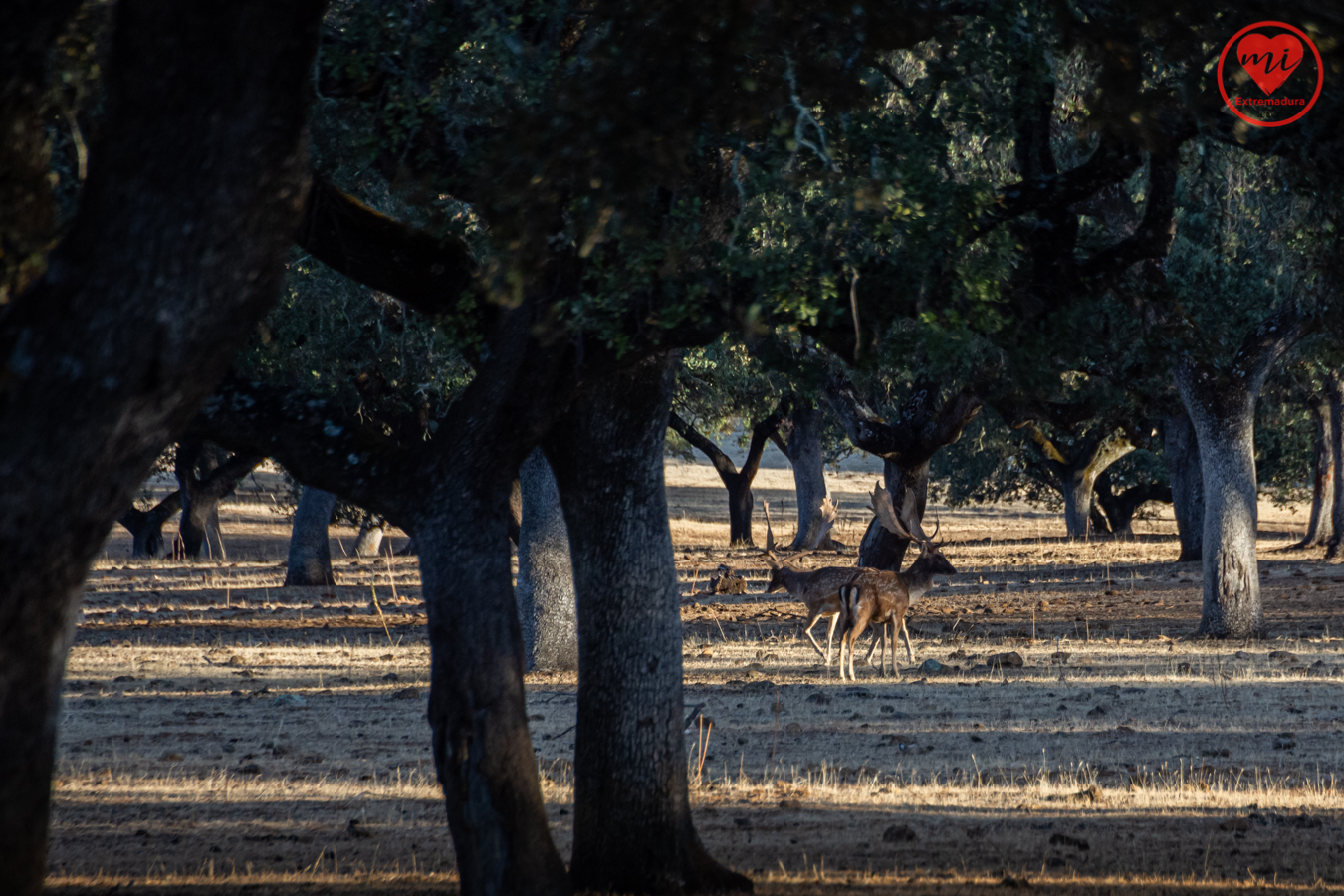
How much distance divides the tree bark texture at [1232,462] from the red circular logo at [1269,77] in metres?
10.2

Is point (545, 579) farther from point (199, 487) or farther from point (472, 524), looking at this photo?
point (199, 487)

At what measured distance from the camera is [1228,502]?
17844 mm

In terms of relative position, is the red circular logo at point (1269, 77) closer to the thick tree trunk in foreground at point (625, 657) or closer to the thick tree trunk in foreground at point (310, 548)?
the thick tree trunk in foreground at point (625, 657)

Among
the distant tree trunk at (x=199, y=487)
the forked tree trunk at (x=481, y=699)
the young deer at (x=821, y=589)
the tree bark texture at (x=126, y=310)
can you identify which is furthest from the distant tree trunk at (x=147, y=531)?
the tree bark texture at (x=126, y=310)

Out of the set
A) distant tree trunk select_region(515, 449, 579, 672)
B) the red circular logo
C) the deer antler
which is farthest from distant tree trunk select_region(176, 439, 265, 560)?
the red circular logo

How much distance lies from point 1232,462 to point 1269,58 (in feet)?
38.5

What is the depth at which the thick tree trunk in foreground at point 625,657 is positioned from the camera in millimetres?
7070

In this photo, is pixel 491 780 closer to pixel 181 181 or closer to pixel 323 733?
pixel 181 181

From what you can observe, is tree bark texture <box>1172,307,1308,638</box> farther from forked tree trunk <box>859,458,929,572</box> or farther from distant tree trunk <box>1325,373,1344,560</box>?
distant tree trunk <box>1325,373,1344,560</box>

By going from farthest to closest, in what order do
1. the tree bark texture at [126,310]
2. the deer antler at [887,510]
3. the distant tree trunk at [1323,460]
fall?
the distant tree trunk at [1323,460] < the deer antler at [887,510] < the tree bark texture at [126,310]

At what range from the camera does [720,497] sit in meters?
77.9

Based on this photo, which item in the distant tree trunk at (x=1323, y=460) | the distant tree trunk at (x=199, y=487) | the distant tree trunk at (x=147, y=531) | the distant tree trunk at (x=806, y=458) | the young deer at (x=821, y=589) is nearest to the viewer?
the young deer at (x=821, y=589)

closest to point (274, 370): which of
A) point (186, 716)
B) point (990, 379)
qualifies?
point (186, 716)

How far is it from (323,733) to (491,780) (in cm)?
703
